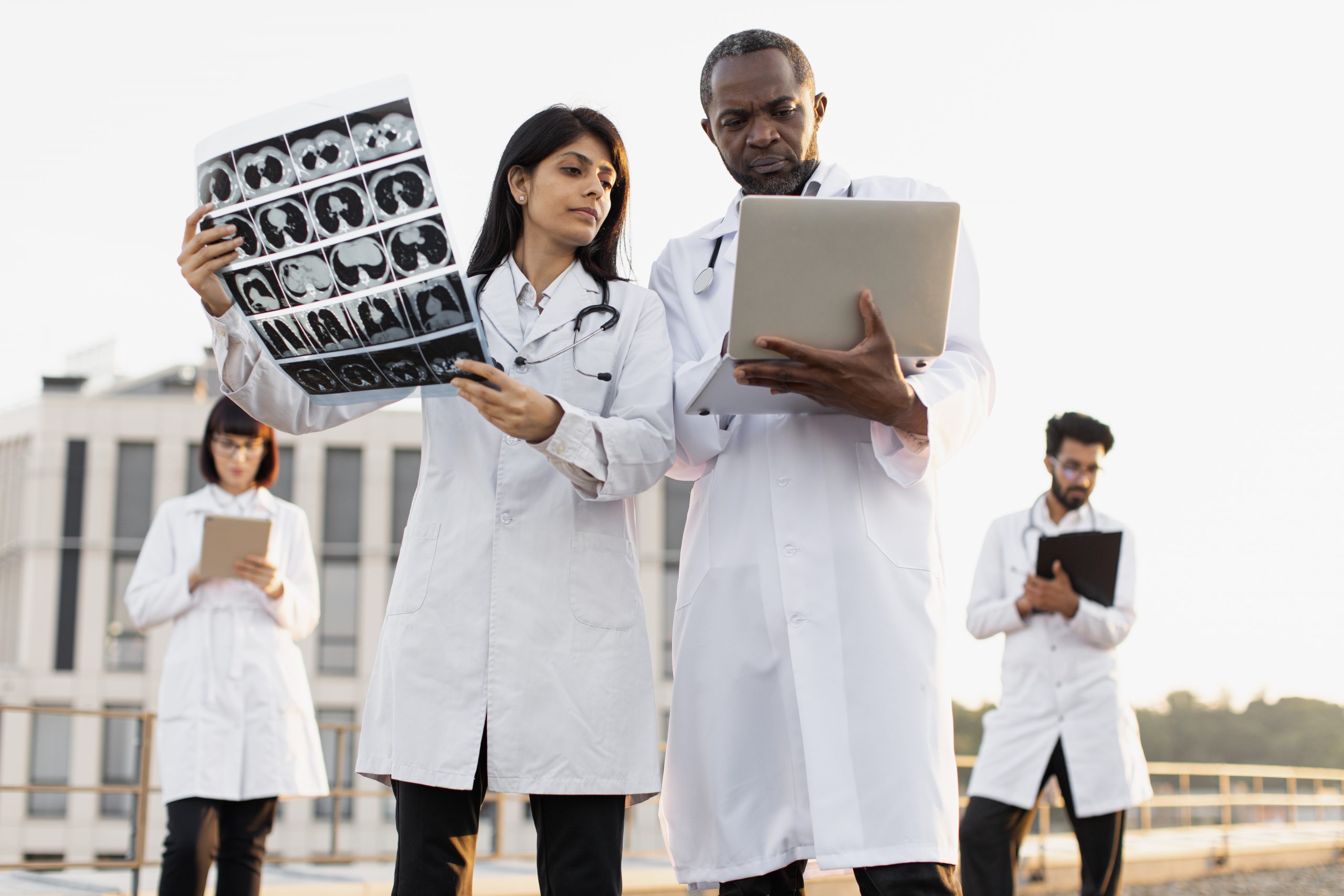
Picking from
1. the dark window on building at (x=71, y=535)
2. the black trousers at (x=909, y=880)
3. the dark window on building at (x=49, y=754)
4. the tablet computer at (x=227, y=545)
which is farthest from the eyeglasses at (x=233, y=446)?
the dark window on building at (x=71, y=535)

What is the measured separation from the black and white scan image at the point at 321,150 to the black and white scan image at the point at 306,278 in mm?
152

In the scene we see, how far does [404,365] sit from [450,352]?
0.12 m

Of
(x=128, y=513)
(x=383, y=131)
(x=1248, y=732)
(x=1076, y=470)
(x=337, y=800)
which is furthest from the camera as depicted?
(x=1248, y=732)

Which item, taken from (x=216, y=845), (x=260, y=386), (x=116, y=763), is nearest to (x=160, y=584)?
(x=216, y=845)

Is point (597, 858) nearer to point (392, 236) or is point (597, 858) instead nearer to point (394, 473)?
point (392, 236)

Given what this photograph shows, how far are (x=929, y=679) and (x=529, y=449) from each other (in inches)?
36.3

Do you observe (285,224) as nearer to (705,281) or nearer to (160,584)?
(705,281)

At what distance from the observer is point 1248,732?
258 ft

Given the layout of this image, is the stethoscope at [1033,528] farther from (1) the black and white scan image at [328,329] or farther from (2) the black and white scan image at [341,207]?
(2) the black and white scan image at [341,207]

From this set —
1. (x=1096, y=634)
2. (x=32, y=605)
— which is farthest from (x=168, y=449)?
(x=1096, y=634)

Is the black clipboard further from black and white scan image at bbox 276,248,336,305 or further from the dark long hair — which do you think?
black and white scan image at bbox 276,248,336,305

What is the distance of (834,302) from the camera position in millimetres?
2498

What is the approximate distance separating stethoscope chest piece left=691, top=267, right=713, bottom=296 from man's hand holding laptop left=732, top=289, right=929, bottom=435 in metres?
0.62

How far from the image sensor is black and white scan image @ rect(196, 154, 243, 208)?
255cm
